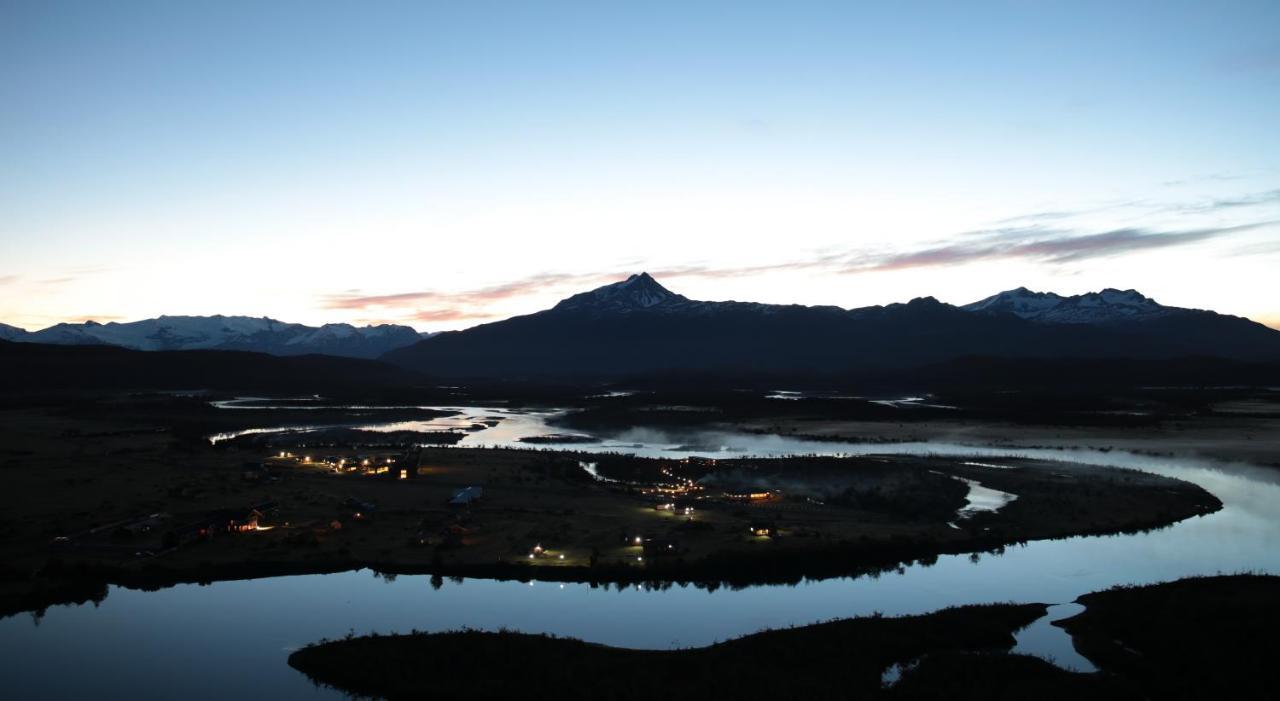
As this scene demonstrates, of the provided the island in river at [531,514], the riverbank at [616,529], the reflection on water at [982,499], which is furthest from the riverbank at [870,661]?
the reflection on water at [982,499]

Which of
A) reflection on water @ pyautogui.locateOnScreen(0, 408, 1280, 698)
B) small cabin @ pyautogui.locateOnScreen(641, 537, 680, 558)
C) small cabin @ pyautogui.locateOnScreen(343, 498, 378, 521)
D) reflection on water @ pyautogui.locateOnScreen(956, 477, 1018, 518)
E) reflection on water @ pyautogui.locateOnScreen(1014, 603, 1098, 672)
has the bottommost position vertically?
reflection on water @ pyautogui.locateOnScreen(1014, 603, 1098, 672)

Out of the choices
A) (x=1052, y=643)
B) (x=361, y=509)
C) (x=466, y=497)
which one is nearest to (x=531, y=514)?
(x=466, y=497)

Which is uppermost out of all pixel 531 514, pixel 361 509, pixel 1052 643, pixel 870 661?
pixel 361 509

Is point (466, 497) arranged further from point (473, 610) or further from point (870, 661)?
point (870, 661)

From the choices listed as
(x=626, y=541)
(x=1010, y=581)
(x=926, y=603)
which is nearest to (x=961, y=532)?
(x=1010, y=581)

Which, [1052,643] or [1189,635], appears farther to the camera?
[1052,643]

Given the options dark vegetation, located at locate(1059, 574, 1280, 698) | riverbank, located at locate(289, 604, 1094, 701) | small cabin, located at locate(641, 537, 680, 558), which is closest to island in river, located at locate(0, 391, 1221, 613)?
small cabin, located at locate(641, 537, 680, 558)

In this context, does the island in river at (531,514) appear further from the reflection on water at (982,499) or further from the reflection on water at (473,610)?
the reflection on water at (473,610)

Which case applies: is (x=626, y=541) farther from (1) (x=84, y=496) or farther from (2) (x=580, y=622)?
(1) (x=84, y=496)

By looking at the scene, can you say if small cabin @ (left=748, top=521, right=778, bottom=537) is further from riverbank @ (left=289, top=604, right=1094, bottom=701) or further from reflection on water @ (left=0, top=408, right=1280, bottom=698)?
riverbank @ (left=289, top=604, right=1094, bottom=701)
